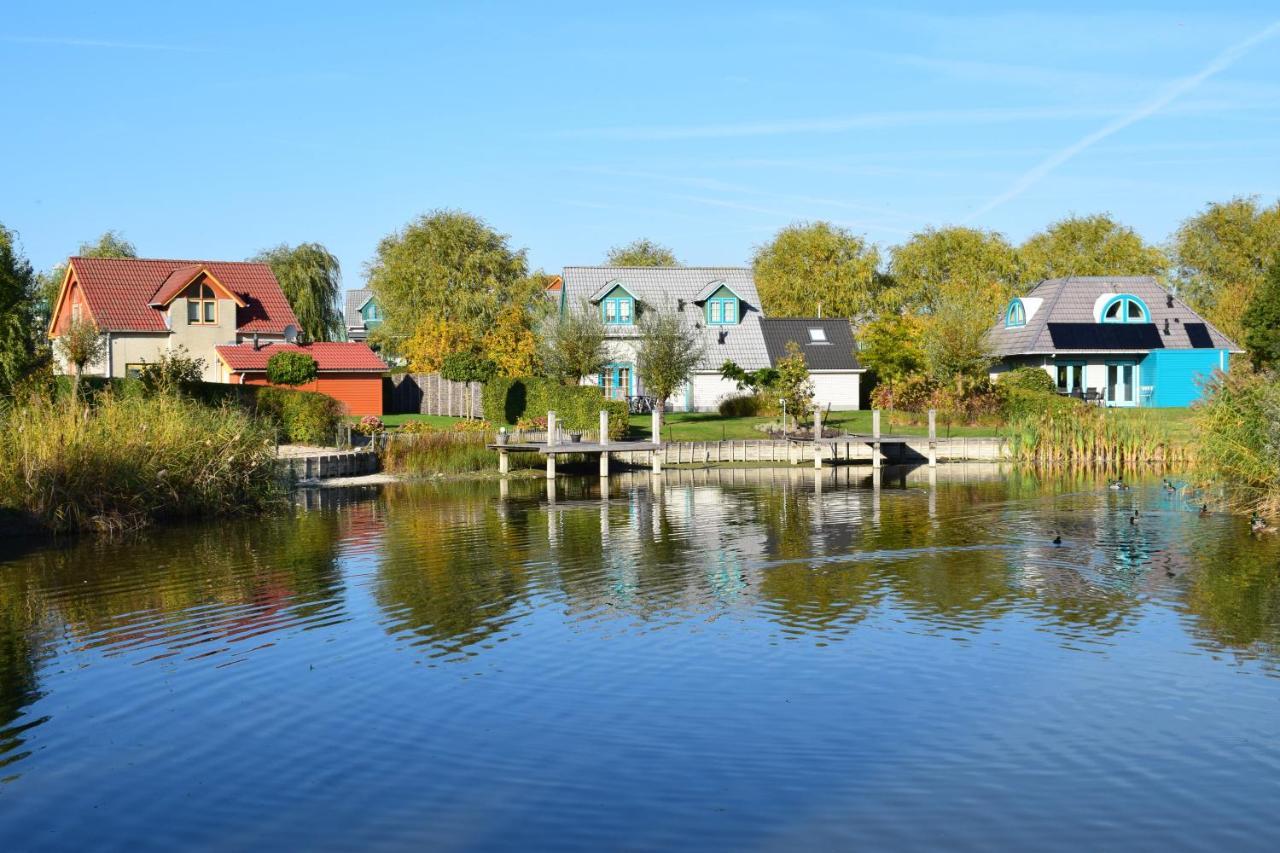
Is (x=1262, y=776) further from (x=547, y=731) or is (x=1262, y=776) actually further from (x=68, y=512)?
(x=68, y=512)

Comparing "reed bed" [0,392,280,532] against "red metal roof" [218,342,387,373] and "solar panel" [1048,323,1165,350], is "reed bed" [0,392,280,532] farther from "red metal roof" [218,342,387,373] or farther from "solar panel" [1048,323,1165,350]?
"solar panel" [1048,323,1165,350]

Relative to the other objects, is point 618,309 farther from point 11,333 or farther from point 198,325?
point 11,333

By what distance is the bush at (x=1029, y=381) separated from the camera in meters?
53.1

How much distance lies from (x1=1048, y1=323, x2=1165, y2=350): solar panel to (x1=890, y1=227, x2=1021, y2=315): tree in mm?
23700

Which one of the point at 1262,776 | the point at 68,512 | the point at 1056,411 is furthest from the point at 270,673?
the point at 1056,411

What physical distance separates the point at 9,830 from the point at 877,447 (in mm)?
36773

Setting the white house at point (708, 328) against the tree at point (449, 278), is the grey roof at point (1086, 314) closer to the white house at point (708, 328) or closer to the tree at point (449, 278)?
the white house at point (708, 328)

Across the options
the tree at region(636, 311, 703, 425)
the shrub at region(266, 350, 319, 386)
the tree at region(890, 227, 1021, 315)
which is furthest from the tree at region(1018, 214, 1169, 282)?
the shrub at region(266, 350, 319, 386)

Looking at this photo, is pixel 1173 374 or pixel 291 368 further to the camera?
pixel 1173 374

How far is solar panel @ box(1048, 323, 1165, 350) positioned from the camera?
2356 inches

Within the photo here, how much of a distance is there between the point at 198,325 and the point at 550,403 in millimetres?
19334

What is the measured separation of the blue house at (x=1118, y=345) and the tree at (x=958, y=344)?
6.23m

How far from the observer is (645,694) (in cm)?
1295

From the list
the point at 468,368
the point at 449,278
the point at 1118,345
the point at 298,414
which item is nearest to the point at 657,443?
the point at 298,414
